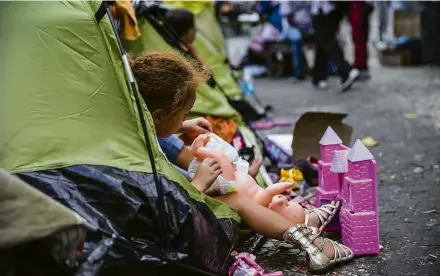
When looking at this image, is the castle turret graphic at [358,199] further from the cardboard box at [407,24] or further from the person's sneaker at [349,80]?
the cardboard box at [407,24]

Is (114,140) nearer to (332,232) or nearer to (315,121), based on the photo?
(332,232)

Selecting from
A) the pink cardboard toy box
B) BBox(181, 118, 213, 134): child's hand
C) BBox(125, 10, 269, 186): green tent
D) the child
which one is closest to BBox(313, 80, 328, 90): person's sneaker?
BBox(125, 10, 269, 186): green tent

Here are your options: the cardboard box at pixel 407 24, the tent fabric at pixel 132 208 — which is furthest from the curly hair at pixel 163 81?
the cardboard box at pixel 407 24

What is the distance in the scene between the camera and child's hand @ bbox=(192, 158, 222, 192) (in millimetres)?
2672

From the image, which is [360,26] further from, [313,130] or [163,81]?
[163,81]

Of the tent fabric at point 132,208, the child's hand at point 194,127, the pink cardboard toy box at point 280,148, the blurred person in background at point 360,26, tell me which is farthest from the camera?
the blurred person in background at point 360,26

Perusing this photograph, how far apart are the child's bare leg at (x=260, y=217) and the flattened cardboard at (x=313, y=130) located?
1.25m

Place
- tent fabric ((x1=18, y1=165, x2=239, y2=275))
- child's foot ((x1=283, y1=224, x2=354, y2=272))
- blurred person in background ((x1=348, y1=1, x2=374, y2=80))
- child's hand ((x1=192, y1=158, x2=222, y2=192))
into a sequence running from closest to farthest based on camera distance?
tent fabric ((x1=18, y1=165, x2=239, y2=275)), child's hand ((x1=192, y1=158, x2=222, y2=192)), child's foot ((x1=283, y1=224, x2=354, y2=272)), blurred person in background ((x1=348, y1=1, x2=374, y2=80))

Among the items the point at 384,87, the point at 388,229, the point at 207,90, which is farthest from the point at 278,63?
the point at 388,229

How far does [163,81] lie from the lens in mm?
2701

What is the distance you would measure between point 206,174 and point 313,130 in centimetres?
151

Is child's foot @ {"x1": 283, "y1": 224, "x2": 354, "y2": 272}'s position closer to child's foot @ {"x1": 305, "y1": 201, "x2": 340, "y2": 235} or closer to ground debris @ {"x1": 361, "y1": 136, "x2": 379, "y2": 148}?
child's foot @ {"x1": 305, "y1": 201, "x2": 340, "y2": 235}

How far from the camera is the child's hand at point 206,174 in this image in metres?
2.67

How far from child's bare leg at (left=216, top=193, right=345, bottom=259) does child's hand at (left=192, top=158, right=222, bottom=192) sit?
0.13m
